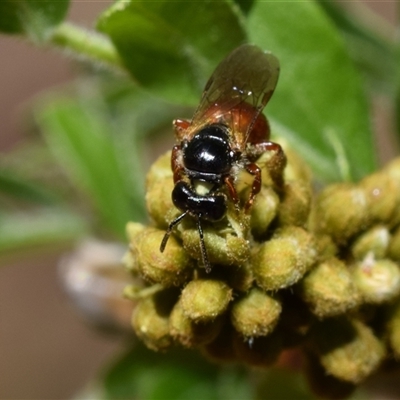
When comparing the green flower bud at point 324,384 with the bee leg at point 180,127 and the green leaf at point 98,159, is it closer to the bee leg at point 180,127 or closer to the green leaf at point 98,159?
the bee leg at point 180,127

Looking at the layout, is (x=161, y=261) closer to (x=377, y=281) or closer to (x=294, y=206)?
(x=294, y=206)

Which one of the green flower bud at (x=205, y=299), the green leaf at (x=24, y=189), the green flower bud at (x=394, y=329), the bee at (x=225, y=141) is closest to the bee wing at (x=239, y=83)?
the bee at (x=225, y=141)

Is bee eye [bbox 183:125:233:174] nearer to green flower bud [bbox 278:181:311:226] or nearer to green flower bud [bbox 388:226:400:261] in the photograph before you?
green flower bud [bbox 278:181:311:226]

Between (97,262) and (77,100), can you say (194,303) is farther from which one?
(77,100)

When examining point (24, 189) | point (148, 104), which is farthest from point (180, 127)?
point (148, 104)

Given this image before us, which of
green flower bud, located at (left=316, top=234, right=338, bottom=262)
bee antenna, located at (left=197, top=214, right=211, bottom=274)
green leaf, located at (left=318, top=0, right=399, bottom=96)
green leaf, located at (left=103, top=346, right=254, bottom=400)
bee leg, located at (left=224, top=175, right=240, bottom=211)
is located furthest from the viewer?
green leaf, located at (left=318, top=0, right=399, bottom=96)

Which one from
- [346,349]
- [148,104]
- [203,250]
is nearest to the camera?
[203,250]

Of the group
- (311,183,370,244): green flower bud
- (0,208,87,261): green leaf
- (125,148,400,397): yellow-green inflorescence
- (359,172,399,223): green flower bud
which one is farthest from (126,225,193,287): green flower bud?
(0,208,87,261): green leaf
